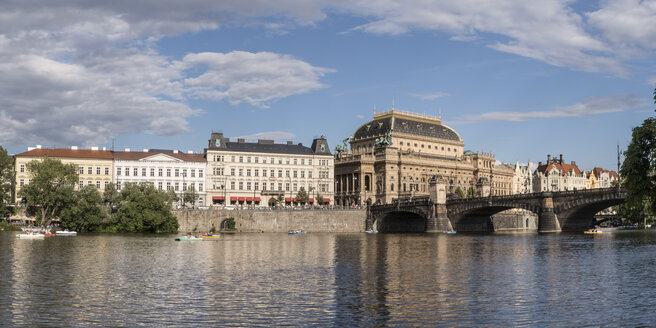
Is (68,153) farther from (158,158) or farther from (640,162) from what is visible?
(640,162)

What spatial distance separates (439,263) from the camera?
200 feet

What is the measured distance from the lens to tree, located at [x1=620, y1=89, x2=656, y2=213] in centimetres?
5503

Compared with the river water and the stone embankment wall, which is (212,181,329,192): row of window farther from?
the river water

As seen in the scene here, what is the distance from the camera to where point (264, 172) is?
168 meters

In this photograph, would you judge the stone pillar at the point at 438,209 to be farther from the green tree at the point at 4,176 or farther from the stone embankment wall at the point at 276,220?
the green tree at the point at 4,176

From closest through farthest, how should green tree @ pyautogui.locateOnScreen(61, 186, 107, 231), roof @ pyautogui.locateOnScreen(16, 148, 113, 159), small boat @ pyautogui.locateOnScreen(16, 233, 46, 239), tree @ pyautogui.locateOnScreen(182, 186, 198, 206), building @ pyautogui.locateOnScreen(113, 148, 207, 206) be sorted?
small boat @ pyautogui.locateOnScreen(16, 233, 46, 239) < green tree @ pyautogui.locateOnScreen(61, 186, 107, 231) < tree @ pyautogui.locateOnScreen(182, 186, 198, 206) < roof @ pyautogui.locateOnScreen(16, 148, 113, 159) < building @ pyautogui.locateOnScreen(113, 148, 207, 206)

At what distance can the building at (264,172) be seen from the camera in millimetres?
164375

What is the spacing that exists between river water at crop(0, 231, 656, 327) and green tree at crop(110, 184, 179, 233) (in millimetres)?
50450

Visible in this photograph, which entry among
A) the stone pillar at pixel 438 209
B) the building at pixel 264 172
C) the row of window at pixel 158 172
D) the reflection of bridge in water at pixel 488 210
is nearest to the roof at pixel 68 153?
the row of window at pixel 158 172

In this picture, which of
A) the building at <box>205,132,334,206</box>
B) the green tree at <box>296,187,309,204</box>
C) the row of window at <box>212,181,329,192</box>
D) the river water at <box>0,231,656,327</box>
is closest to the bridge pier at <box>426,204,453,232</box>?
the green tree at <box>296,187,309,204</box>

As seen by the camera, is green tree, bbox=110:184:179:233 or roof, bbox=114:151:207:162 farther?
roof, bbox=114:151:207:162

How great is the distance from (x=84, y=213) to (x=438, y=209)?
66488 mm

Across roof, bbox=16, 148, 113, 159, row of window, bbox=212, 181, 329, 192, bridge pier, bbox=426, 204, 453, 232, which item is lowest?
bridge pier, bbox=426, 204, 453, 232

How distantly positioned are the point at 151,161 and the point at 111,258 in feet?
321
